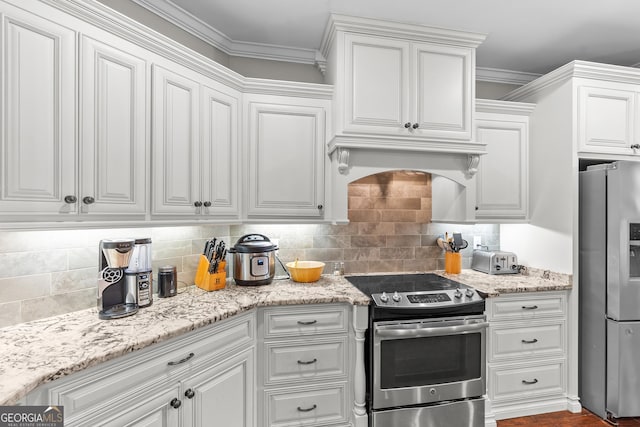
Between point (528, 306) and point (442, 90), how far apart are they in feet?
5.54

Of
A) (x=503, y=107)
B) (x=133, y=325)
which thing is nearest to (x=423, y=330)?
(x=133, y=325)

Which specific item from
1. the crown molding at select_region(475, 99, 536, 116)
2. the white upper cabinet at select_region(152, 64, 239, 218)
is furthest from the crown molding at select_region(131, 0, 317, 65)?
the crown molding at select_region(475, 99, 536, 116)

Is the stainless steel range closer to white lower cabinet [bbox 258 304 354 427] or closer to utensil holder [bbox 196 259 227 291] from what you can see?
white lower cabinet [bbox 258 304 354 427]

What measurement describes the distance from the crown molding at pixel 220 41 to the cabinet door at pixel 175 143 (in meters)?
0.61

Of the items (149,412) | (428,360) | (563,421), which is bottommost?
(563,421)

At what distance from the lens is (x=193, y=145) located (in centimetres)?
192

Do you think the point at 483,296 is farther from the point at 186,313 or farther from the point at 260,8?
the point at 260,8

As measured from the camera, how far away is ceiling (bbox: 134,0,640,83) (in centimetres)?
210

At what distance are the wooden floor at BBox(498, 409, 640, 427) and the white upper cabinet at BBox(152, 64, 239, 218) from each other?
8.13 ft

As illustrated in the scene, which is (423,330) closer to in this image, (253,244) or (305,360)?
(305,360)

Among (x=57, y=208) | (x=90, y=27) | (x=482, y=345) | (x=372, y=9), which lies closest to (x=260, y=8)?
(x=372, y=9)

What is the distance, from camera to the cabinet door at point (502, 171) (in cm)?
264

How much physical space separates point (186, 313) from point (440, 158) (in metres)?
1.98

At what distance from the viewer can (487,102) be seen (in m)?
2.62
